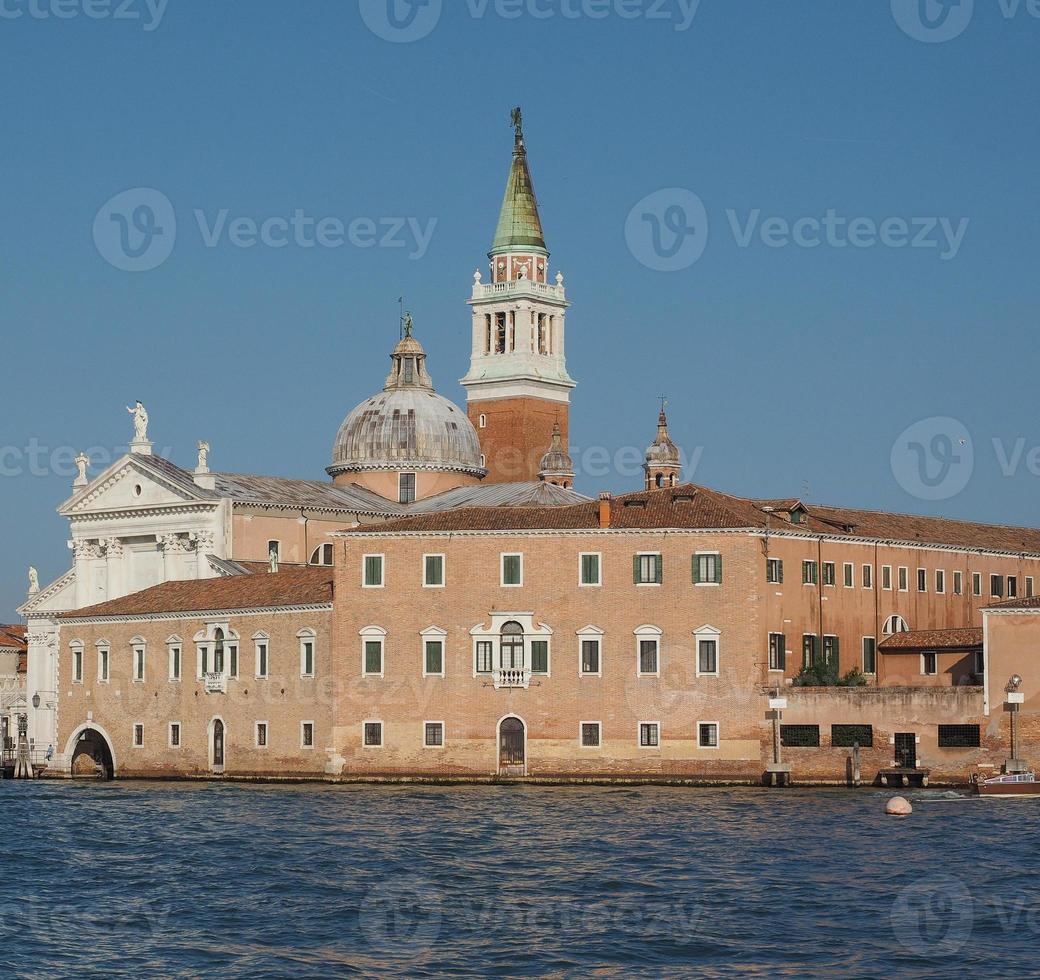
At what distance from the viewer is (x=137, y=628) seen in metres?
65.3

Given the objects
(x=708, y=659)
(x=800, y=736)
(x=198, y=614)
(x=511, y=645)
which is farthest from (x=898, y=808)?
(x=198, y=614)

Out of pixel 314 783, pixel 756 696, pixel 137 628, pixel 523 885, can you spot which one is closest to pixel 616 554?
pixel 756 696

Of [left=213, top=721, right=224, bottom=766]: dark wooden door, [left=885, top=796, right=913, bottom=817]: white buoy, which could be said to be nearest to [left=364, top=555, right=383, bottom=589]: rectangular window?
[left=213, top=721, right=224, bottom=766]: dark wooden door

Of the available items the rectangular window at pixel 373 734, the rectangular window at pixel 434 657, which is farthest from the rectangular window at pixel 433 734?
the rectangular window at pixel 434 657

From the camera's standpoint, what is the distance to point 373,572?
58094 mm

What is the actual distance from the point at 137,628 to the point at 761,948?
Result: 125 ft

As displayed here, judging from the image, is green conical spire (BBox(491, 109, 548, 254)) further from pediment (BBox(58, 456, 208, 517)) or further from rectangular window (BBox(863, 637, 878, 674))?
rectangular window (BBox(863, 637, 878, 674))

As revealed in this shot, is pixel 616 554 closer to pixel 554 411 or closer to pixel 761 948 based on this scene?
pixel 761 948

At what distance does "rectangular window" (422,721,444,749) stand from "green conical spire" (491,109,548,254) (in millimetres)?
37554

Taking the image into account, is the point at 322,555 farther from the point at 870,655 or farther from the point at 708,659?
the point at 708,659

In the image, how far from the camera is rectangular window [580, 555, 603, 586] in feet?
185

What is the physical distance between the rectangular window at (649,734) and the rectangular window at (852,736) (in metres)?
4.22

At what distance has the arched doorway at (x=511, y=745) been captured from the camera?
185 feet

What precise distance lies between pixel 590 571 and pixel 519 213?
37.5m
